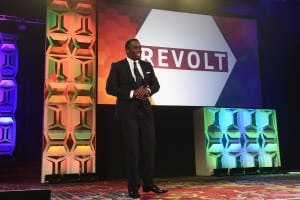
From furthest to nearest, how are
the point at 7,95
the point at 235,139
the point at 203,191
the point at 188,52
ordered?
the point at 7,95 → the point at 188,52 → the point at 235,139 → the point at 203,191

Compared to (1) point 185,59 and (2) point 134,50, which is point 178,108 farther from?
(2) point 134,50

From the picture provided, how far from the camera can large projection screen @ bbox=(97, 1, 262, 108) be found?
4.45 meters

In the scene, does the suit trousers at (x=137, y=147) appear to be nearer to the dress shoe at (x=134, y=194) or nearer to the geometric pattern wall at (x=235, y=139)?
the dress shoe at (x=134, y=194)

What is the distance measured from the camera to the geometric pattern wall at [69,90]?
402cm

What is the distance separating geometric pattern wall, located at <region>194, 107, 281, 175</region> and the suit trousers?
2027 millimetres

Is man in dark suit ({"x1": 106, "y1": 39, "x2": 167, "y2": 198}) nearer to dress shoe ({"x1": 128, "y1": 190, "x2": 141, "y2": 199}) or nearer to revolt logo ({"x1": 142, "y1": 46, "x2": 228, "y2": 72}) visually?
dress shoe ({"x1": 128, "y1": 190, "x2": 141, "y2": 199})

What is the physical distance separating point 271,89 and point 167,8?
1988mm

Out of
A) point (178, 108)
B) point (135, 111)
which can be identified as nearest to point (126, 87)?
point (135, 111)

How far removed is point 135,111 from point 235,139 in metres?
2.50

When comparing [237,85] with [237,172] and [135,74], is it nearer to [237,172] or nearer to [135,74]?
[237,172]

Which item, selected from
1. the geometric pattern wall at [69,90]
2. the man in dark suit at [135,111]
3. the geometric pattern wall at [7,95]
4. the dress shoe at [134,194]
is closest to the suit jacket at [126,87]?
the man in dark suit at [135,111]

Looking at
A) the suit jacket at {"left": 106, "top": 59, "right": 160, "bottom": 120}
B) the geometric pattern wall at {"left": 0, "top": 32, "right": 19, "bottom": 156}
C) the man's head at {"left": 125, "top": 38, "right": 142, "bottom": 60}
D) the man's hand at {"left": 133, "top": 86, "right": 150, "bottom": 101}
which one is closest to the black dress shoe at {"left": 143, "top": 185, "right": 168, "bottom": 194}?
the suit jacket at {"left": 106, "top": 59, "right": 160, "bottom": 120}

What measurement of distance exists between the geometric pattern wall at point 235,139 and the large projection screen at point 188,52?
0.18 meters

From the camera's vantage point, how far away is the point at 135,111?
2.51 meters
